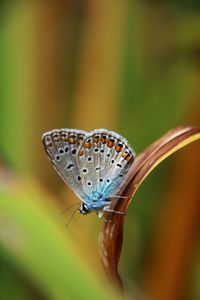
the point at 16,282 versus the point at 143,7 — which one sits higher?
the point at 143,7

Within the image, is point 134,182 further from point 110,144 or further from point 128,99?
point 128,99

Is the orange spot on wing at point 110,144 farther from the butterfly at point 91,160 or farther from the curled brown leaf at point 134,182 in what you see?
the curled brown leaf at point 134,182

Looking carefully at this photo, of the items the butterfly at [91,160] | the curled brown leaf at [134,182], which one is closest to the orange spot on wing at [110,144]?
the butterfly at [91,160]

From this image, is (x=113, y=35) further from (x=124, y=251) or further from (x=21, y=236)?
(x=21, y=236)

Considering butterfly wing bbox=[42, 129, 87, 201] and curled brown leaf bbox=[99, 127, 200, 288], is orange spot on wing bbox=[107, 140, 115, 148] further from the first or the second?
curled brown leaf bbox=[99, 127, 200, 288]

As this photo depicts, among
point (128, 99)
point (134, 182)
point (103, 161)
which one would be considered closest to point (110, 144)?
point (103, 161)

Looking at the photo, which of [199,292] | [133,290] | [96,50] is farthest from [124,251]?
[96,50]
